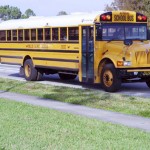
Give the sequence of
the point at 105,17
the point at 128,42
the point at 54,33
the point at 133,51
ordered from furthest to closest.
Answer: the point at 54,33 → the point at 105,17 → the point at 128,42 → the point at 133,51

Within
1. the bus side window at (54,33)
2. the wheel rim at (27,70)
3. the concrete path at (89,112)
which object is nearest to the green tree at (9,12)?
the wheel rim at (27,70)

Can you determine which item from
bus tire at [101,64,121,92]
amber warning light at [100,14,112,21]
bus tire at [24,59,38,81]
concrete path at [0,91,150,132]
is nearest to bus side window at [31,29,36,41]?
bus tire at [24,59,38,81]

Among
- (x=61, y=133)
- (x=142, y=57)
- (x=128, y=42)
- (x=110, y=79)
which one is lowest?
(x=61, y=133)

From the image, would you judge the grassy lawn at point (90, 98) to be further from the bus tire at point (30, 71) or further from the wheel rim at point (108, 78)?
the bus tire at point (30, 71)

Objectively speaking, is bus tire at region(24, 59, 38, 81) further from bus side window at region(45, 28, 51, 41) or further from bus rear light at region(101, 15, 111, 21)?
bus rear light at region(101, 15, 111, 21)

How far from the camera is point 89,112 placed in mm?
10773

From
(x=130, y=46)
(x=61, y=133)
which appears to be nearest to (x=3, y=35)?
A: (x=130, y=46)

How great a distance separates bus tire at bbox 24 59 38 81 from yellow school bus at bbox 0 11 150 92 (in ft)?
1.54

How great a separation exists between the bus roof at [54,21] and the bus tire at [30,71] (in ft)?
4.44

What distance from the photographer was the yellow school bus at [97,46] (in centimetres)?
1446

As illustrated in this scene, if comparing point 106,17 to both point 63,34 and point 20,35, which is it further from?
point 20,35

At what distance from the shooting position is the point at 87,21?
15148mm

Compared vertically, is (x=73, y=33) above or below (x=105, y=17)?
below

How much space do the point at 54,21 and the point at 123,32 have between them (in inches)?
111
